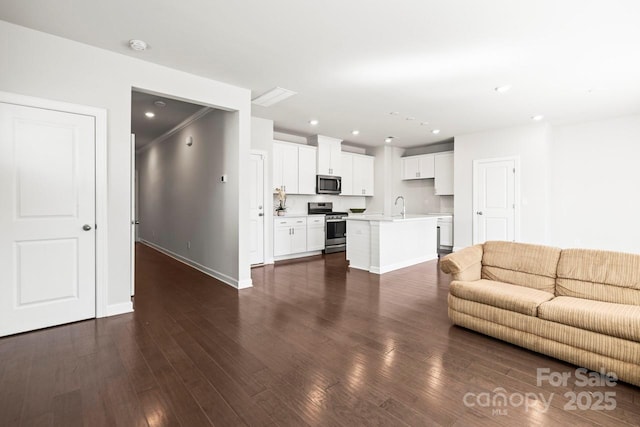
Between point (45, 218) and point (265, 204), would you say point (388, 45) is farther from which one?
point (45, 218)

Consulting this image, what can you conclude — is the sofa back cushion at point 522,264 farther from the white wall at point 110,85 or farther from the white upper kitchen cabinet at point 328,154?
the white upper kitchen cabinet at point 328,154

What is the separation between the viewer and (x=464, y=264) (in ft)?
9.79

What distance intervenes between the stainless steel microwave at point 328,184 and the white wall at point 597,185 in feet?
14.5

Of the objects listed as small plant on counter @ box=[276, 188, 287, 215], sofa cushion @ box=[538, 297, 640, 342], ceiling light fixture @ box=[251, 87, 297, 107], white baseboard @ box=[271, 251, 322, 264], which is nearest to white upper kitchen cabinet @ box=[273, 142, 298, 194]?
small plant on counter @ box=[276, 188, 287, 215]

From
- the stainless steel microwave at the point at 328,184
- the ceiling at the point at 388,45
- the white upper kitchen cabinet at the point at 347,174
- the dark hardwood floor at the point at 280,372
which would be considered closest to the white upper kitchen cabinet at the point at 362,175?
the white upper kitchen cabinet at the point at 347,174

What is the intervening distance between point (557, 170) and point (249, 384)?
699 centimetres

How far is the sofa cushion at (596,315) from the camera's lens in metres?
1.95

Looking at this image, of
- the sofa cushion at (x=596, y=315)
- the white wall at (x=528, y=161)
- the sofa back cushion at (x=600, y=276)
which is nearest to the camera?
the sofa cushion at (x=596, y=315)

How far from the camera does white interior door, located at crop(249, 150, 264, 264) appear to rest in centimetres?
563

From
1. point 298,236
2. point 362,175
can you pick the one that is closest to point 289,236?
point 298,236

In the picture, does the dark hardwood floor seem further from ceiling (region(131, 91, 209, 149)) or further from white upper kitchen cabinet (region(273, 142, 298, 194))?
white upper kitchen cabinet (region(273, 142, 298, 194))

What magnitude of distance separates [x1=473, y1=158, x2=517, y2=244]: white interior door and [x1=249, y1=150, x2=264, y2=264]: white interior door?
4554 mm

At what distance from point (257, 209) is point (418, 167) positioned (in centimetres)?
451

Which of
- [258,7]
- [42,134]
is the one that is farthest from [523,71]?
[42,134]
